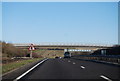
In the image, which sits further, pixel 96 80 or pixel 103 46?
pixel 103 46

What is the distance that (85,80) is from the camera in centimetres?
1401

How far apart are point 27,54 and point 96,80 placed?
8215cm

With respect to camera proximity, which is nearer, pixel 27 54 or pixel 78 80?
pixel 78 80

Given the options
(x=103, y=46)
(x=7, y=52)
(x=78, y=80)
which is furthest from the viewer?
(x=103, y=46)

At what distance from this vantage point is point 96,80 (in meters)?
14.1

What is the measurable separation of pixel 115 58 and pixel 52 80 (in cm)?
2230

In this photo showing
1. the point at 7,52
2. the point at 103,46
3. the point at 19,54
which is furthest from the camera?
the point at 103,46

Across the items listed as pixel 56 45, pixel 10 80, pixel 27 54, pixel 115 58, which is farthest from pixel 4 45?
pixel 10 80

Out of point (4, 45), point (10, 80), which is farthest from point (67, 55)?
point (10, 80)

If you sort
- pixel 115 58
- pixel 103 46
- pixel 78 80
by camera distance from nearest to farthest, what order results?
pixel 78 80, pixel 115 58, pixel 103 46

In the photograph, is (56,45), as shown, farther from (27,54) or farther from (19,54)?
(19,54)

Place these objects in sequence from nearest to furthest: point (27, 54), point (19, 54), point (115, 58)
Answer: point (115, 58)
point (19, 54)
point (27, 54)

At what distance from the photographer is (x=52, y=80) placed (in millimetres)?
14000

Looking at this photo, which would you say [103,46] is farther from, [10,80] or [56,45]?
[10,80]
